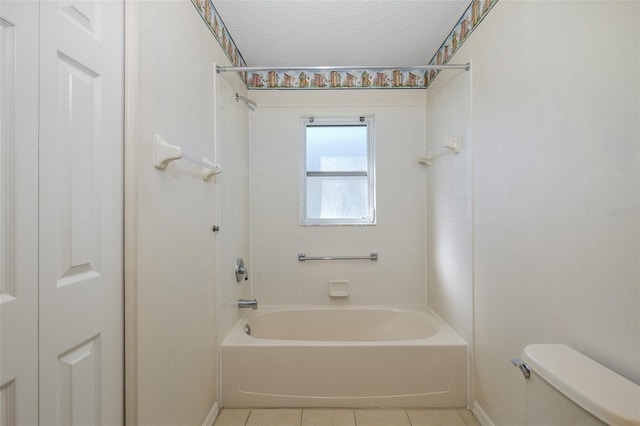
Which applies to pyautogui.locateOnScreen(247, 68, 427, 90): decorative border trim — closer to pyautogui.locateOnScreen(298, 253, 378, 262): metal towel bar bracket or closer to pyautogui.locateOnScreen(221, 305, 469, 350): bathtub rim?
pyautogui.locateOnScreen(298, 253, 378, 262): metal towel bar bracket

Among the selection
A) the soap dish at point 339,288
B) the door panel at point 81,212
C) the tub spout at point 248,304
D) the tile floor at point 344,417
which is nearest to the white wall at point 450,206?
the tile floor at point 344,417

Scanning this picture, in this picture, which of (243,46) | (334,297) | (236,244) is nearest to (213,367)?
(236,244)

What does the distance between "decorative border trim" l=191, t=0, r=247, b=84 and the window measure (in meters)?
0.76

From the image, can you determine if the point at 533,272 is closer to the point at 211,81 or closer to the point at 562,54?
the point at 562,54

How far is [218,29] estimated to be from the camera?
6.09ft

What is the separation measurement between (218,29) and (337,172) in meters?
1.34

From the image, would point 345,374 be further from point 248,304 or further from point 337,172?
point 337,172

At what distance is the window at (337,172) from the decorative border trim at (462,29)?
76 cm

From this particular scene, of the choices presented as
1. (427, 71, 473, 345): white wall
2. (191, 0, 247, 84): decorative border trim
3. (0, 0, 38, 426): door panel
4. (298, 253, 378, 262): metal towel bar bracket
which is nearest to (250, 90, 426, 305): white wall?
(298, 253, 378, 262): metal towel bar bracket

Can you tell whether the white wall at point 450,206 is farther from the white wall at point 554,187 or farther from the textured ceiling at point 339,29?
the textured ceiling at point 339,29

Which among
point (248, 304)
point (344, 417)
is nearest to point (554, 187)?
point (344, 417)

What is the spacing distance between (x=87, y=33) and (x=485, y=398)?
92.7 inches

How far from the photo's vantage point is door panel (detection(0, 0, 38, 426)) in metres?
0.67

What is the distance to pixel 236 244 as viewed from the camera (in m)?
2.17
